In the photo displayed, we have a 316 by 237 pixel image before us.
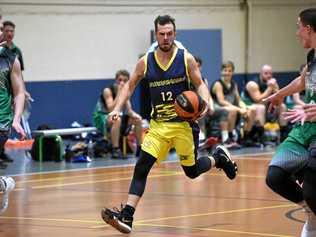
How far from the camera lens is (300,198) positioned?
7137mm

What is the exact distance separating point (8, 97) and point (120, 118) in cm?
729

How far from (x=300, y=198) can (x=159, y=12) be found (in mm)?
14384

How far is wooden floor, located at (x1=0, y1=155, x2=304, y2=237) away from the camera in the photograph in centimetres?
861

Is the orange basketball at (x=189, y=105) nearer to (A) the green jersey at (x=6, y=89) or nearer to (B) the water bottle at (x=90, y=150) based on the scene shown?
(A) the green jersey at (x=6, y=89)

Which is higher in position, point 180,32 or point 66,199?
point 180,32

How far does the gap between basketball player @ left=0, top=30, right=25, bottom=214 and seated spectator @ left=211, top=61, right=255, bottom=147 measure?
8.69 metres

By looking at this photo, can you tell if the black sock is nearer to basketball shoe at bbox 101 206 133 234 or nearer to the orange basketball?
basketball shoe at bbox 101 206 133 234

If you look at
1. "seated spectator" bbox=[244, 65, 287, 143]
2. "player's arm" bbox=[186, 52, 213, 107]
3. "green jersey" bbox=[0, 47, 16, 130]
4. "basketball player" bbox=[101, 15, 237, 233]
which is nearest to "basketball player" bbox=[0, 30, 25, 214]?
"green jersey" bbox=[0, 47, 16, 130]

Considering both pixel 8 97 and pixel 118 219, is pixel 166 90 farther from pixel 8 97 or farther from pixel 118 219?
pixel 8 97

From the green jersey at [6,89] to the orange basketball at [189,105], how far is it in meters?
1.68

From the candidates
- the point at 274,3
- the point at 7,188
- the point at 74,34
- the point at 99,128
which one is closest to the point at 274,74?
the point at 274,3

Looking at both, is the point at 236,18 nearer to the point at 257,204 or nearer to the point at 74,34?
the point at 74,34

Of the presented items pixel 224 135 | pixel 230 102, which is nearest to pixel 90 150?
pixel 224 135

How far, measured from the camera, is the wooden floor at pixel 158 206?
8.61 m
